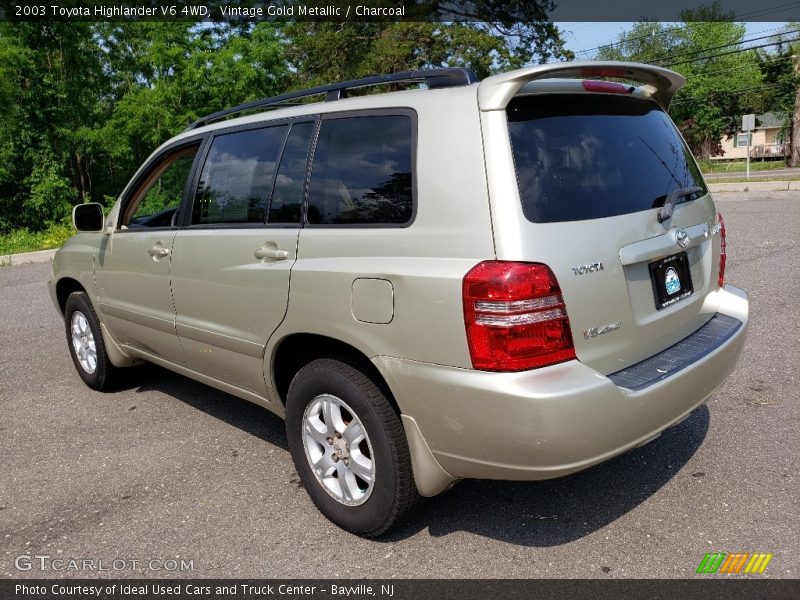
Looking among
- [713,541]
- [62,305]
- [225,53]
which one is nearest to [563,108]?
[713,541]

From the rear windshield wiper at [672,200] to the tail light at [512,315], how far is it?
2.43ft

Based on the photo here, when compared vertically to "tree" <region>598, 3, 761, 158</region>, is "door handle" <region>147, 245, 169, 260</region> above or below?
below

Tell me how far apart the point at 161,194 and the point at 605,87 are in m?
2.81

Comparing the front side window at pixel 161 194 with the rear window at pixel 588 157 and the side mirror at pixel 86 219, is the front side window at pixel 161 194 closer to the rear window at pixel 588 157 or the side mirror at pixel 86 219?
the side mirror at pixel 86 219

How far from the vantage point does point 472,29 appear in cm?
2755

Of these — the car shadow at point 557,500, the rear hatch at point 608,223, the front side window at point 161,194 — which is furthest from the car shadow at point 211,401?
the rear hatch at point 608,223

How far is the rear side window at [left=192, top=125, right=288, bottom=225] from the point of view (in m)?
3.36

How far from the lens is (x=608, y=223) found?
2553 mm

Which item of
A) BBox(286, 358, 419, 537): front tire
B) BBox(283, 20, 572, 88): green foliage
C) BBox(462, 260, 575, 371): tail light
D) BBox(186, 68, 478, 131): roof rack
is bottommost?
BBox(286, 358, 419, 537): front tire

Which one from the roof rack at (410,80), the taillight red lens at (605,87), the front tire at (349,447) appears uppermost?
the roof rack at (410,80)

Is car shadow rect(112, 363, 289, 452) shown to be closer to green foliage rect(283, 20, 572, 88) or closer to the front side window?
the front side window

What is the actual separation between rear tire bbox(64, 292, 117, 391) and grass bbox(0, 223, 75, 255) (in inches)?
494

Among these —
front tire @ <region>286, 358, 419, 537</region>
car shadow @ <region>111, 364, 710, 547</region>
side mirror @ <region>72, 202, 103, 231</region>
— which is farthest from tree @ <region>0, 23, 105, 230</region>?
front tire @ <region>286, 358, 419, 537</region>

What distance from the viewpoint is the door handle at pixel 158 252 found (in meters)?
3.88
